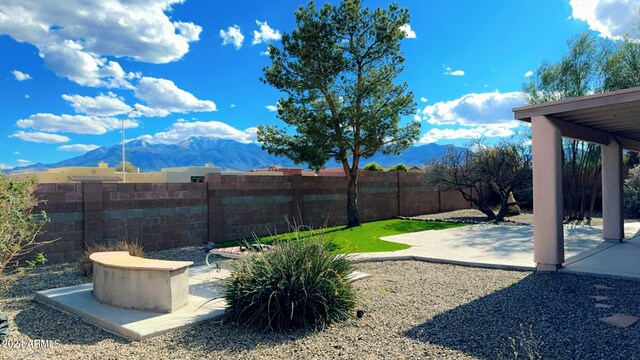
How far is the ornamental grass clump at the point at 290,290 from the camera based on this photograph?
5047 mm

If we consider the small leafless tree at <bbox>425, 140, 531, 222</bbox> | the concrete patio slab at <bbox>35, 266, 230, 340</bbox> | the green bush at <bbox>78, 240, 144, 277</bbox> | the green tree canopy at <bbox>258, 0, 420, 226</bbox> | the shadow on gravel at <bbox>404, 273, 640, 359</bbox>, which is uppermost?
the green tree canopy at <bbox>258, 0, 420, 226</bbox>

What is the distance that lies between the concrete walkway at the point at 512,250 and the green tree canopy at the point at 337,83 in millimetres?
4147

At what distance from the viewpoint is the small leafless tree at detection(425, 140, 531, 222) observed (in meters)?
17.6

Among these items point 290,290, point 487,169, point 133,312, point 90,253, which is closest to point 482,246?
point 290,290

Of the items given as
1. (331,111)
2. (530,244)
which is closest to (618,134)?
(530,244)

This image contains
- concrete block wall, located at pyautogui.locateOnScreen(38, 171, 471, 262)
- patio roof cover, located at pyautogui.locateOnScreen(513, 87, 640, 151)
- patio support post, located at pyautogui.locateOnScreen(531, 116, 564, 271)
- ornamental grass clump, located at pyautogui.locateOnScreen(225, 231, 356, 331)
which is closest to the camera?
ornamental grass clump, located at pyautogui.locateOnScreen(225, 231, 356, 331)

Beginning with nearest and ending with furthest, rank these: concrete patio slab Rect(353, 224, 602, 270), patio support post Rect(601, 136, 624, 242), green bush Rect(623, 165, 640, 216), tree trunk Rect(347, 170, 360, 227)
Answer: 1. concrete patio slab Rect(353, 224, 602, 270)
2. patio support post Rect(601, 136, 624, 242)
3. tree trunk Rect(347, 170, 360, 227)
4. green bush Rect(623, 165, 640, 216)

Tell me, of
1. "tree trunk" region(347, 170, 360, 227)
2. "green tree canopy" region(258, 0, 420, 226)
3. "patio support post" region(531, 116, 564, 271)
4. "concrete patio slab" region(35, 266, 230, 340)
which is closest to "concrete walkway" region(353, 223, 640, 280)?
"patio support post" region(531, 116, 564, 271)

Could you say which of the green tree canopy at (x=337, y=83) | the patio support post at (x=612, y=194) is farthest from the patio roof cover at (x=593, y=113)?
the green tree canopy at (x=337, y=83)

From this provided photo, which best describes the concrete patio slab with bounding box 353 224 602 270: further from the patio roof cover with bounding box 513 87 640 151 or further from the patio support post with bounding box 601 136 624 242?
the patio roof cover with bounding box 513 87 640 151

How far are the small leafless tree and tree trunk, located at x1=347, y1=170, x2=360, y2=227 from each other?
4.39 metres

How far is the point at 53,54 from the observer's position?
17.5 metres

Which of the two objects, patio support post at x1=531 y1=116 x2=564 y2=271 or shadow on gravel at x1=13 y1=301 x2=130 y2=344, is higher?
patio support post at x1=531 y1=116 x2=564 y2=271

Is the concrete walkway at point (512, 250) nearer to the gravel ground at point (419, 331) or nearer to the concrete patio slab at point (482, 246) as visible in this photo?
the concrete patio slab at point (482, 246)
